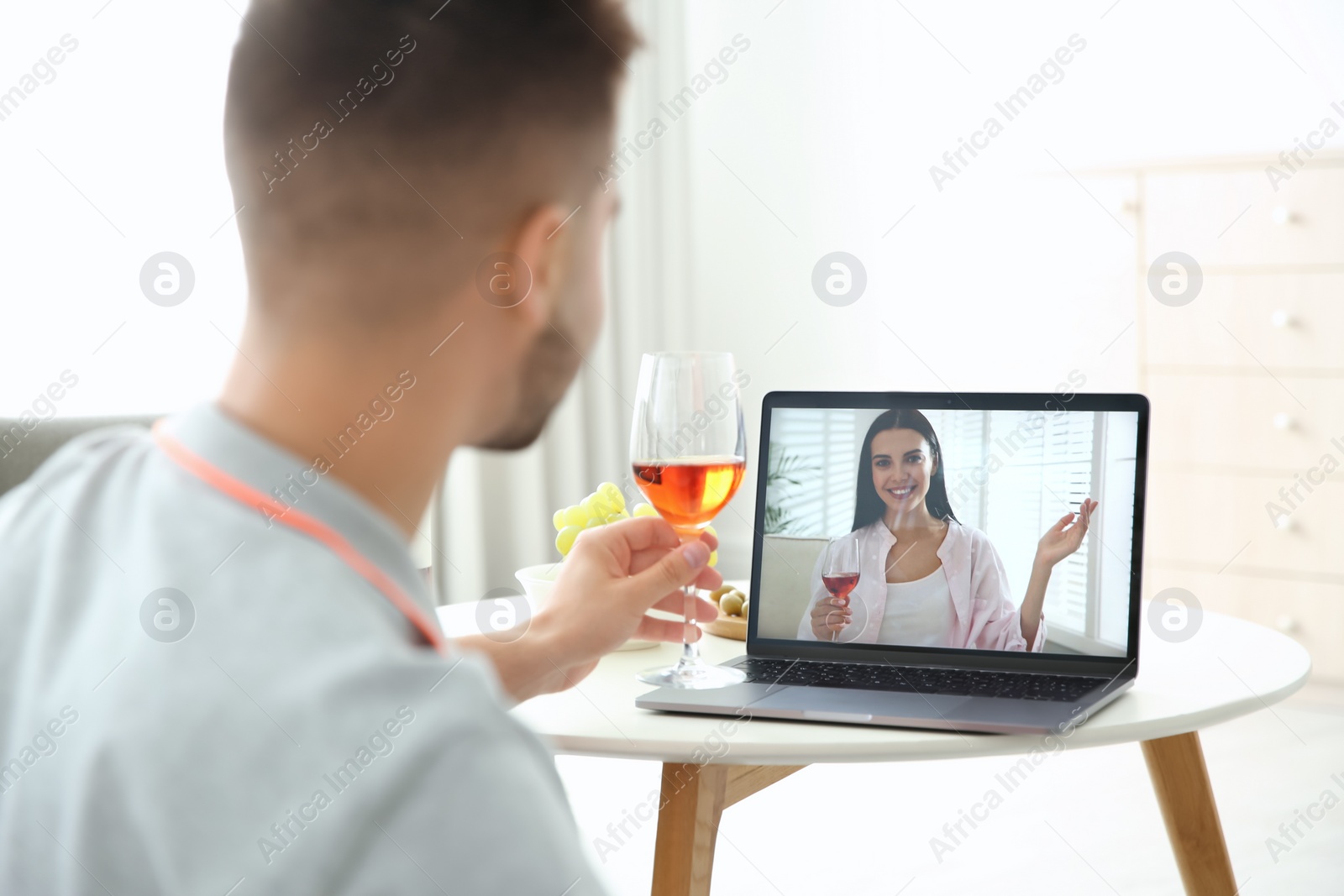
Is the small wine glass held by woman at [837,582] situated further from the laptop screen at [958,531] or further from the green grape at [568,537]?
the green grape at [568,537]

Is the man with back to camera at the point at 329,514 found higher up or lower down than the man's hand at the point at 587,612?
higher up

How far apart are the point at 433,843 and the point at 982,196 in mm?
3972

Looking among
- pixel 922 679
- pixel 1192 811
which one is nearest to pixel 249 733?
pixel 922 679

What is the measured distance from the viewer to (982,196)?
159 inches

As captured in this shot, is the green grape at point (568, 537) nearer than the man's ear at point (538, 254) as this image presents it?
No

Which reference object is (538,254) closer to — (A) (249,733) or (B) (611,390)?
(A) (249,733)

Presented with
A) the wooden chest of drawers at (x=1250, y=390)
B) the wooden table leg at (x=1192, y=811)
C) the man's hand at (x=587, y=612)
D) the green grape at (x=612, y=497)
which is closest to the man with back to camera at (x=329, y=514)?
the man's hand at (x=587, y=612)

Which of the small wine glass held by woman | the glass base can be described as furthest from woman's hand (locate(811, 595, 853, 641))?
the glass base

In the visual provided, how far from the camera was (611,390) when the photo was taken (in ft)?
14.0

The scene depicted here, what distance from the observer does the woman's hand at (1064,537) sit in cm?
121

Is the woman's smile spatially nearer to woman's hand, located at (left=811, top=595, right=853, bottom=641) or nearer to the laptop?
the laptop

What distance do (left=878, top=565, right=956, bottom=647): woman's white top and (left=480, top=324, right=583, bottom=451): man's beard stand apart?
66 cm

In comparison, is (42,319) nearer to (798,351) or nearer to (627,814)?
(627,814)

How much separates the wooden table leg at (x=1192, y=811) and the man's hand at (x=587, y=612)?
0.74 m
